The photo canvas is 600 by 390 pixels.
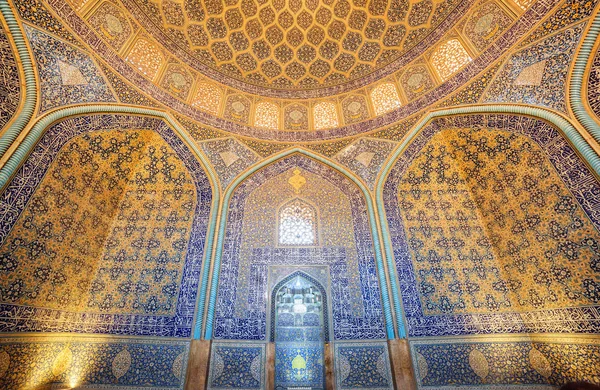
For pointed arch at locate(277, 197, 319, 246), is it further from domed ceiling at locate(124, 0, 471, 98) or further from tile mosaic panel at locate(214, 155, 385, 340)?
domed ceiling at locate(124, 0, 471, 98)

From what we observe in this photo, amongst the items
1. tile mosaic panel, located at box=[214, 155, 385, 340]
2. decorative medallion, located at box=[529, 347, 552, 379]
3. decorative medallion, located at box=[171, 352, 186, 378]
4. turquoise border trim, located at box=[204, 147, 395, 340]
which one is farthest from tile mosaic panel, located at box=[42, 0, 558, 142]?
decorative medallion, located at box=[529, 347, 552, 379]

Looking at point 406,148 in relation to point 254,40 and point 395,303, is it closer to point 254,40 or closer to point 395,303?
point 395,303

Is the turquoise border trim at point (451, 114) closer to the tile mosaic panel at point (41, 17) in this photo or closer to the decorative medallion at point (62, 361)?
the decorative medallion at point (62, 361)

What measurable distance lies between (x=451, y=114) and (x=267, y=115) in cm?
458

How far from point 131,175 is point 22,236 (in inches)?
93.4

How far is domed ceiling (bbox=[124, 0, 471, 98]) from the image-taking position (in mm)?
6934

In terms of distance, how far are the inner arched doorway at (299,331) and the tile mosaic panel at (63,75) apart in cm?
533

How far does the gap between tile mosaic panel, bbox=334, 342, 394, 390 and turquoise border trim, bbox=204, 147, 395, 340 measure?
409 mm

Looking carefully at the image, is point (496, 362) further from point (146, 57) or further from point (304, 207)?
point (146, 57)

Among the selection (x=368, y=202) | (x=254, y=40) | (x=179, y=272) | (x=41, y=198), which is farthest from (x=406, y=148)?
(x=41, y=198)

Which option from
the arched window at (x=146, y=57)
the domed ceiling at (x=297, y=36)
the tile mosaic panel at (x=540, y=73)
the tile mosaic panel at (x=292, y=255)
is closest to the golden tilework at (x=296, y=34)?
the domed ceiling at (x=297, y=36)

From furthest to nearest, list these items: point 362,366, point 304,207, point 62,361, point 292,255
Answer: point 304,207
point 292,255
point 362,366
point 62,361

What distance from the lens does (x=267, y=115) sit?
26.1 ft

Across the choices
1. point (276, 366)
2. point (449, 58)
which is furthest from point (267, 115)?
point (276, 366)
